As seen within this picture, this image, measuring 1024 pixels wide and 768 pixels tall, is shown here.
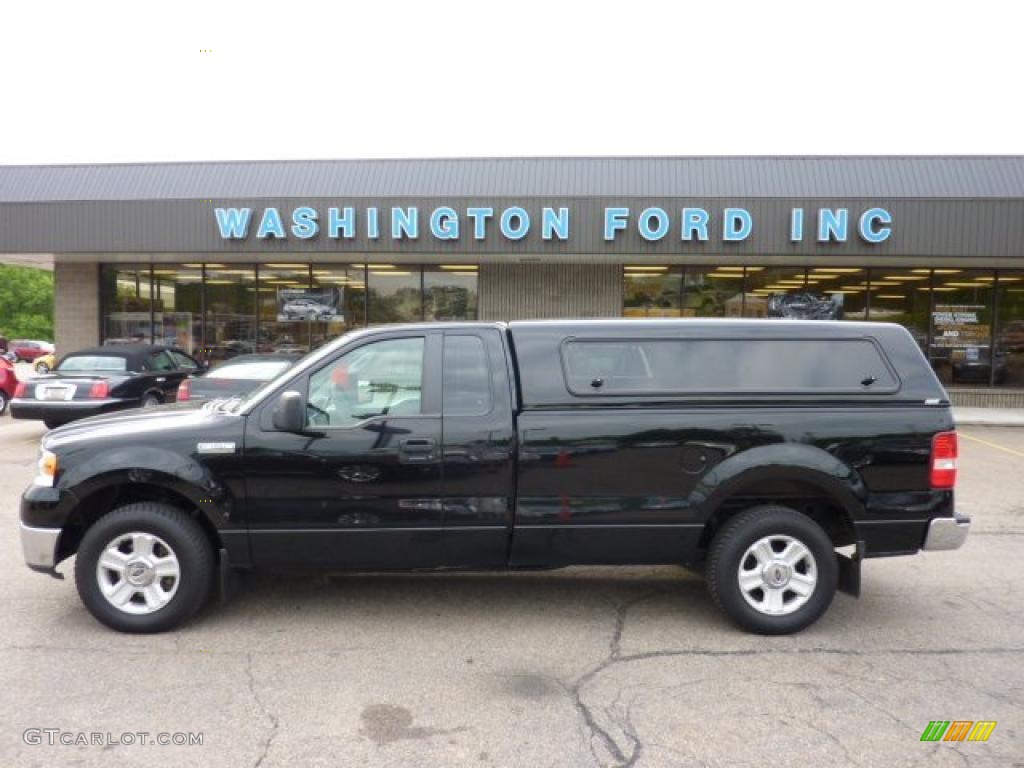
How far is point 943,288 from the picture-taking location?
18172 millimetres

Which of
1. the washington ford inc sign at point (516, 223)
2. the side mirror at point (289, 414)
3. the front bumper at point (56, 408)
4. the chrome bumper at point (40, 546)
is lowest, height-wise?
the chrome bumper at point (40, 546)

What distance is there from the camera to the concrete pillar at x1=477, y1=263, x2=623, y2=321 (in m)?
18.5

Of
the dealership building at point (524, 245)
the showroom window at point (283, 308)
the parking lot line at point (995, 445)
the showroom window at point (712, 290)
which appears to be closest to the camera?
the parking lot line at point (995, 445)

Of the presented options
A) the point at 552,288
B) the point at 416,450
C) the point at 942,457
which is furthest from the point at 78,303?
the point at 942,457

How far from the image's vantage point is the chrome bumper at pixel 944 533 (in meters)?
4.64

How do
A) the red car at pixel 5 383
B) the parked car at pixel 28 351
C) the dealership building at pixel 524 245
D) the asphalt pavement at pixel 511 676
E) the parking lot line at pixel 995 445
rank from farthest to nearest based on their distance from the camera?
the parked car at pixel 28 351, the dealership building at pixel 524 245, the red car at pixel 5 383, the parking lot line at pixel 995 445, the asphalt pavement at pixel 511 676

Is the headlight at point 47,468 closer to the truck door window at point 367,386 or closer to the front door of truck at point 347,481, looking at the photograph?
the front door of truck at point 347,481

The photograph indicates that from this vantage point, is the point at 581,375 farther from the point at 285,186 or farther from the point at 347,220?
the point at 285,186

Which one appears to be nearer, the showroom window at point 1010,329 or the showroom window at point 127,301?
the showroom window at point 1010,329

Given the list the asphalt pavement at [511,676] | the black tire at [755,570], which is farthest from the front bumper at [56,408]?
the black tire at [755,570]

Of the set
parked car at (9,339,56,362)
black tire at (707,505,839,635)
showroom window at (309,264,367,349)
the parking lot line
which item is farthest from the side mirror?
parked car at (9,339,56,362)

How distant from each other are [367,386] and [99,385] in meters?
8.49

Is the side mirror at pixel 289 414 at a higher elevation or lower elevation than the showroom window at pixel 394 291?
lower

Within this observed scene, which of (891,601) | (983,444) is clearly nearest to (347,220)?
(983,444)
